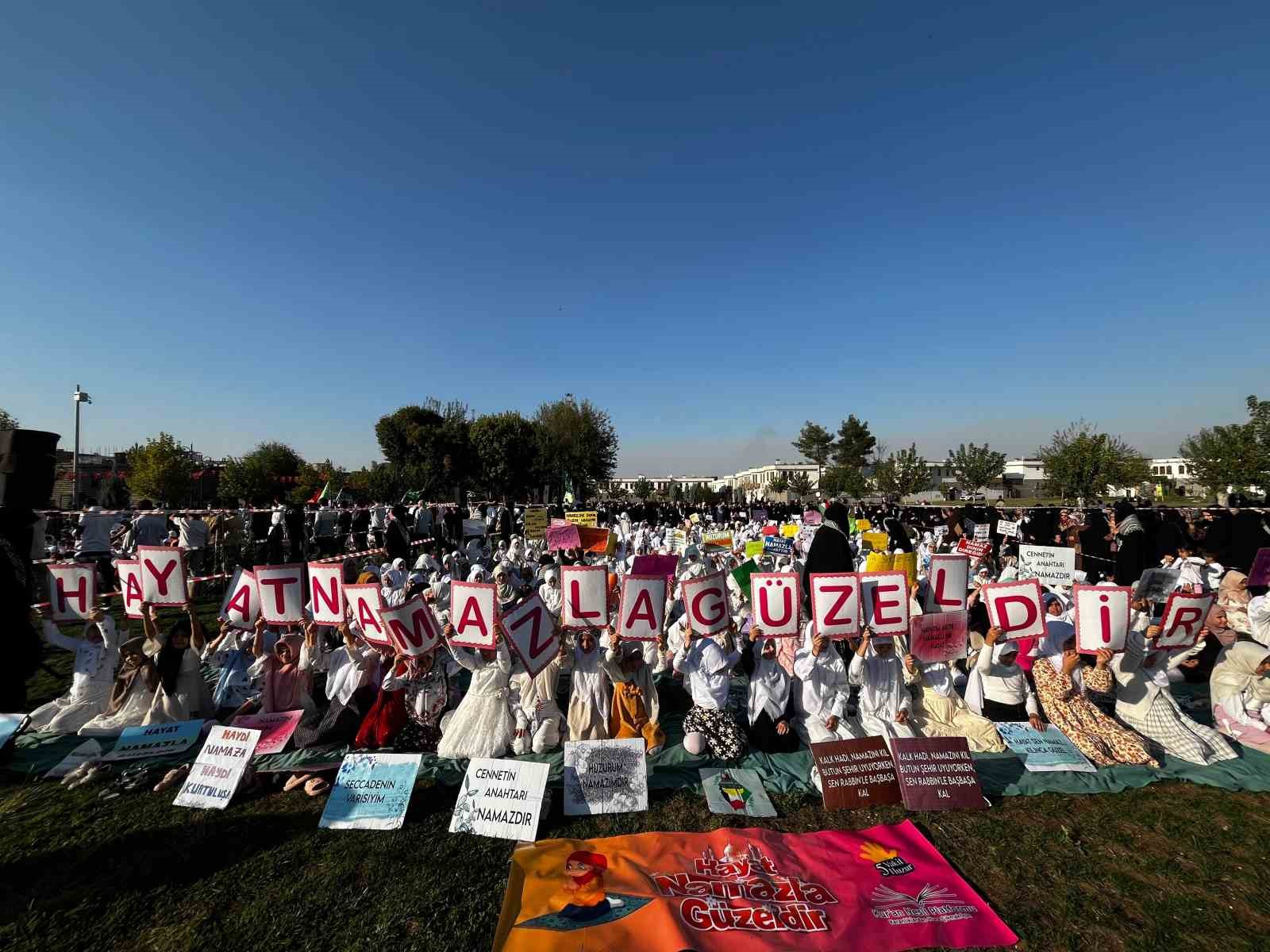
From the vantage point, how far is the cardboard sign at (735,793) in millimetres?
5152

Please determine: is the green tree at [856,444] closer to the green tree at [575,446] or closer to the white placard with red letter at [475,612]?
the green tree at [575,446]

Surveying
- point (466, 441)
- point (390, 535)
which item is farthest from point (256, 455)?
point (390, 535)

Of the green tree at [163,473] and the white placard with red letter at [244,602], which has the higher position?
the green tree at [163,473]

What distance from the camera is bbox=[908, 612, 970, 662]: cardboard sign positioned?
640 centimetres

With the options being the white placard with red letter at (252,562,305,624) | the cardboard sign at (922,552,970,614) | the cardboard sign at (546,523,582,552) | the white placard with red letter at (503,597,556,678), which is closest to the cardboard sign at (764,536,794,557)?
the cardboard sign at (546,523,582,552)

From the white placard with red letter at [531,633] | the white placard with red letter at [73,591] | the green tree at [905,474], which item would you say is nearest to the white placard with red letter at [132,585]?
the white placard with red letter at [73,591]

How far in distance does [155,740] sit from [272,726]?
1143 millimetres

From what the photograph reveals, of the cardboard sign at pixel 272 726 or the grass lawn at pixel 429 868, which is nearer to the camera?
the grass lawn at pixel 429 868

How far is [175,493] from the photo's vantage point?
40812mm

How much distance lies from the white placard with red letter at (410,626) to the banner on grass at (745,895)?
2.63 m

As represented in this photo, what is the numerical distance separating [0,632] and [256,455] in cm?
6957

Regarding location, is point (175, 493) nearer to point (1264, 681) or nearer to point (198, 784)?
point (198, 784)

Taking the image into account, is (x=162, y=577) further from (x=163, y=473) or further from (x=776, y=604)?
(x=163, y=473)

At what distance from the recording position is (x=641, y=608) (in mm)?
6293
